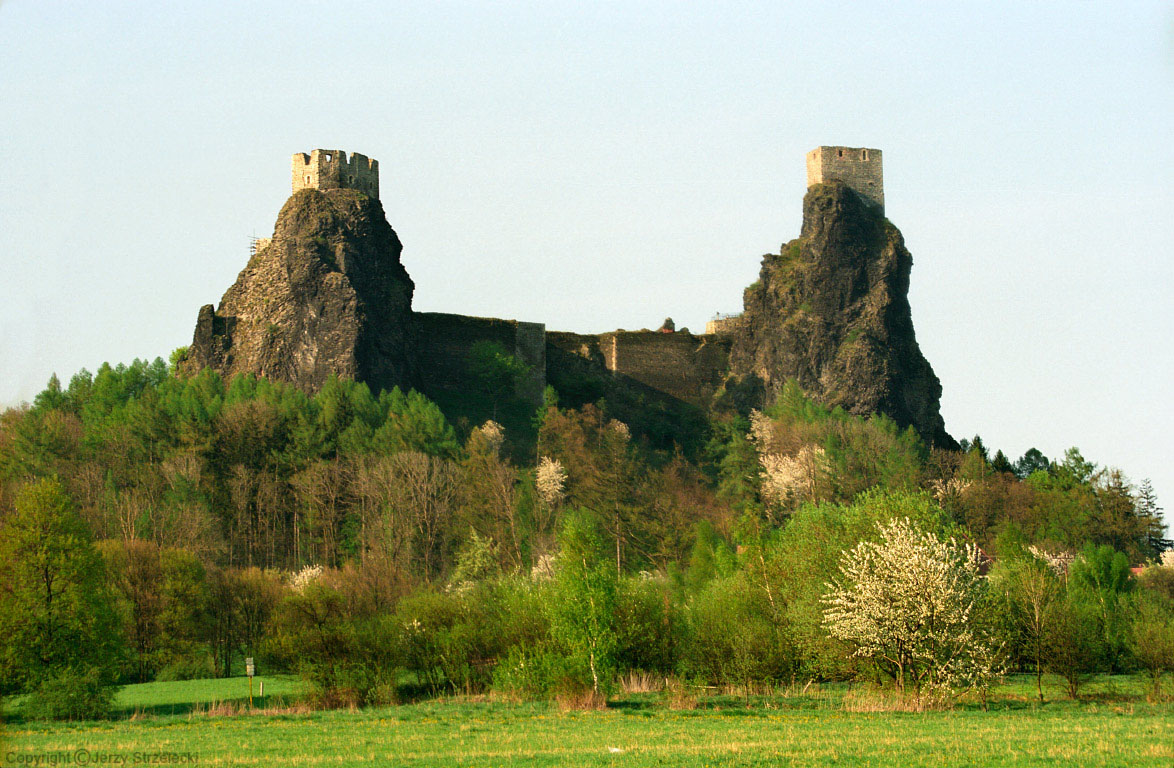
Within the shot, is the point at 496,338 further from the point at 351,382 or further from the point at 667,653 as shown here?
the point at 667,653

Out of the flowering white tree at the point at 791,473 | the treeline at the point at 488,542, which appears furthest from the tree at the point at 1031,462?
the flowering white tree at the point at 791,473

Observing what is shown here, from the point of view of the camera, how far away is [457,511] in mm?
67312

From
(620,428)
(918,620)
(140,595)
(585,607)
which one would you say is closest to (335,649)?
(585,607)

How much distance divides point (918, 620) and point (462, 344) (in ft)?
191

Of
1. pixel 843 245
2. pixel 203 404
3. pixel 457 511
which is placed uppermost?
pixel 843 245

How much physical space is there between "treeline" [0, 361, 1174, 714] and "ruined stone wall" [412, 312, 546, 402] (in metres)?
5.64

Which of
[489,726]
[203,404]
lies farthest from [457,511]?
[489,726]

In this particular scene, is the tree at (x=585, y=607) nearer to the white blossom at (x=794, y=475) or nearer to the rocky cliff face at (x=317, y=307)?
the white blossom at (x=794, y=475)

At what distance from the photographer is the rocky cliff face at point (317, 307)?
3231 inches

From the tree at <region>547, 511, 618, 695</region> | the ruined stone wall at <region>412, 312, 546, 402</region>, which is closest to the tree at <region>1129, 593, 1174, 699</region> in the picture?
the tree at <region>547, 511, 618, 695</region>

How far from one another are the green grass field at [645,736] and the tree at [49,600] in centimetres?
243

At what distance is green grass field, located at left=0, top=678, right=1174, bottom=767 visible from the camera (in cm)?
2394

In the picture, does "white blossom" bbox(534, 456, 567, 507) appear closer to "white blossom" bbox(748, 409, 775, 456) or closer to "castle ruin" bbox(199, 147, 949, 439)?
"castle ruin" bbox(199, 147, 949, 439)

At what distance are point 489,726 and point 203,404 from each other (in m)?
47.9
